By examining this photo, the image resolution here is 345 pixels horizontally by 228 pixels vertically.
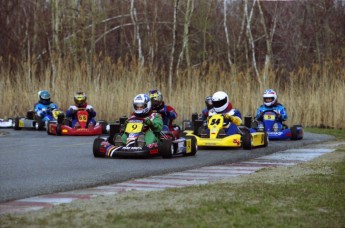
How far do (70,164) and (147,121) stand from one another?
7.59 feet

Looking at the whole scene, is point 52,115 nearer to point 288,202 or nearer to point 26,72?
point 26,72

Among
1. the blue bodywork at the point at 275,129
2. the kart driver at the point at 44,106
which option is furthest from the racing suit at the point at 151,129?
the kart driver at the point at 44,106

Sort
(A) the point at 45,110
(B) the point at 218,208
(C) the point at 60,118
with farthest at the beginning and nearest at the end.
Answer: (A) the point at 45,110, (C) the point at 60,118, (B) the point at 218,208

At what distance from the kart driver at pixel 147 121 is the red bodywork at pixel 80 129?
6.59 m

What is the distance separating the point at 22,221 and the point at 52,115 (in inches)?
716

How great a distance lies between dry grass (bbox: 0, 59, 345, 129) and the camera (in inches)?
1021

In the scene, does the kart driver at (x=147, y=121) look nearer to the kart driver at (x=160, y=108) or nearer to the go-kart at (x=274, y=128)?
the kart driver at (x=160, y=108)

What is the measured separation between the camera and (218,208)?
8734mm

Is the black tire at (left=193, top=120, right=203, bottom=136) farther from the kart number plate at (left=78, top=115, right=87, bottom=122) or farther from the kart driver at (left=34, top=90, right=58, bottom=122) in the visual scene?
the kart driver at (left=34, top=90, right=58, bottom=122)

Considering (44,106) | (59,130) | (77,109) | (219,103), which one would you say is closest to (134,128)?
(219,103)

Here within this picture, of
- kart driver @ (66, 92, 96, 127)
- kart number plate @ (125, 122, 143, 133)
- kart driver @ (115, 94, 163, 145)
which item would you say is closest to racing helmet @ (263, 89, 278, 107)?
kart driver @ (66, 92, 96, 127)

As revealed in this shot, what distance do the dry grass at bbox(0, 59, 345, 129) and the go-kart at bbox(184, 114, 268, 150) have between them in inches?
298

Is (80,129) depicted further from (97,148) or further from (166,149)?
(166,149)

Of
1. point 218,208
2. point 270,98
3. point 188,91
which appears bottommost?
point 218,208
